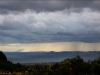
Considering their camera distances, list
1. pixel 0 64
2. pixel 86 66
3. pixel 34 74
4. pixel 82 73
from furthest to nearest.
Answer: pixel 0 64 → pixel 86 66 → pixel 82 73 → pixel 34 74

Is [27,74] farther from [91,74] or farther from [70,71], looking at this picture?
[91,74]

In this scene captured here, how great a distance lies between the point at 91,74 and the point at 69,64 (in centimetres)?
159

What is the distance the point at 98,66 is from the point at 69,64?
5.27 feet

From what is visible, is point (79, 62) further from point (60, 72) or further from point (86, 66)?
point (60, 72)

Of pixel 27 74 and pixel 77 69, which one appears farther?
Answer: pixel 77 69

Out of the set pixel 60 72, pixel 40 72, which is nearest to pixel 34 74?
pixel 40 72

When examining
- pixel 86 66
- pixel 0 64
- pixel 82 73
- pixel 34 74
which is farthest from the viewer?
pixel 0 64

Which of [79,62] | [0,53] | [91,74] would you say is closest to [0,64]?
[0,53]

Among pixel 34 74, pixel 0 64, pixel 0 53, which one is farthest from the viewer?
pixel 0 53

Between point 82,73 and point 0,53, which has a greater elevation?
point 0,53

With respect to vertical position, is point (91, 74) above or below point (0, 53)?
below

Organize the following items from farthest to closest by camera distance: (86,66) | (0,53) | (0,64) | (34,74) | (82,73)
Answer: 1. (0,53)
2. (0,64)
3. (86,66)
4. (82,73)
5. (34,74)

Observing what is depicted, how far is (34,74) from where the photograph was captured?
549 inches

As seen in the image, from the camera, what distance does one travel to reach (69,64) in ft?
51.2
